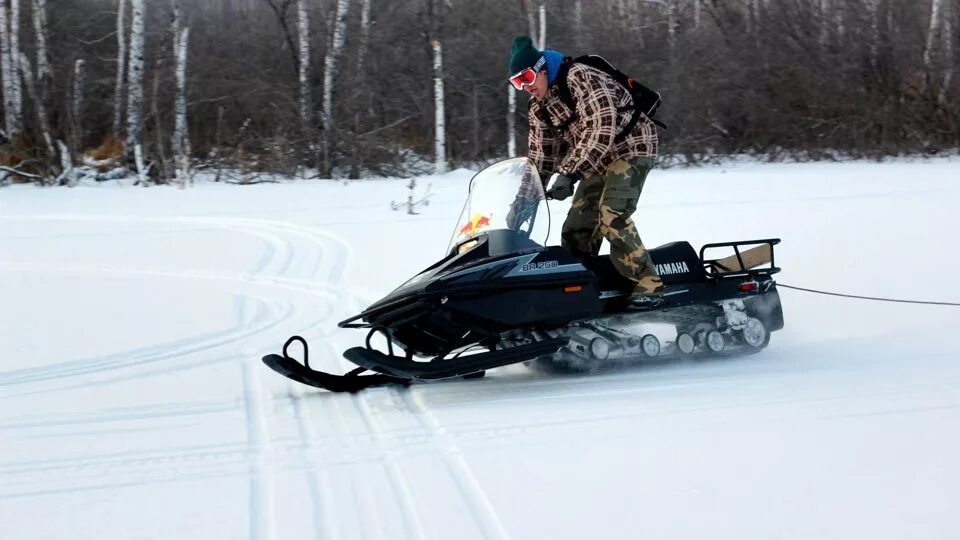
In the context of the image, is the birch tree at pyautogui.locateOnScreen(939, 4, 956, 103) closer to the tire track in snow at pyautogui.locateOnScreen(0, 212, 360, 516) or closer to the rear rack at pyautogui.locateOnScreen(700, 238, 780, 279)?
the tire track in snow at pyautogui.locateOnScreen(0, 212, 360, 516)

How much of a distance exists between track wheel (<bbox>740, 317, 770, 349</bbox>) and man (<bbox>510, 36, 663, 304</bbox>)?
732mm

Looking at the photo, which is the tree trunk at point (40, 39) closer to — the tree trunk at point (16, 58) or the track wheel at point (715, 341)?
Answer: the tree trunk at point (16, 58)

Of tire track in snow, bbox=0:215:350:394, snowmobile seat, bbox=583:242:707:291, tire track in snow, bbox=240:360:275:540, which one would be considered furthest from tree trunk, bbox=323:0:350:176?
tire track in snow, bbox=240:360:275:540

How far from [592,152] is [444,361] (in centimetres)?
139

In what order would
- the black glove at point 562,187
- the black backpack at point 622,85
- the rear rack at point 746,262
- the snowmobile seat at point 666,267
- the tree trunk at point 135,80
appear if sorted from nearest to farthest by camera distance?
the black glove at point 562,187 < the black backpack at point 622,85 < the snowmobile seat at point 666,267 < the rear rack at point 746,262 < the tree trunk at point 135,80

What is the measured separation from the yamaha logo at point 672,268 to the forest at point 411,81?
13.1 meters

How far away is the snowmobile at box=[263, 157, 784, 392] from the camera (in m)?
4.74

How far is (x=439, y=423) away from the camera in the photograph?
4.29 m

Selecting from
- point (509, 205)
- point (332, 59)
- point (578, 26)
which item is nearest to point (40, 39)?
point (332, 59)

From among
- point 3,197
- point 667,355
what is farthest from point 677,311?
point 3,197

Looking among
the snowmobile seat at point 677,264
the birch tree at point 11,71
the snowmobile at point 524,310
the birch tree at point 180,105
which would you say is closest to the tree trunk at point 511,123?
the birch tree at point 180,105

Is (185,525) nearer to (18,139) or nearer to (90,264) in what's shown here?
(90,264)

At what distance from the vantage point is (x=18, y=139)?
18219 mm

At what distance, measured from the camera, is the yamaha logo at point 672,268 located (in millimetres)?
5609
